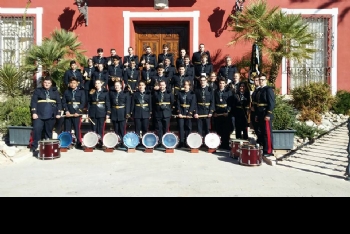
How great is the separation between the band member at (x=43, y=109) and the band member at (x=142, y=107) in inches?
73.9

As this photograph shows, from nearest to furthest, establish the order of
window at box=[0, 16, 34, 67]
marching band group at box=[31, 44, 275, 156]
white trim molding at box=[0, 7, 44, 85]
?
1. marching band group at box=[31, 44, 275, 156]
2. white trim molding at box=[0, 7, 44, 85]
3. window at box=[0, 16, 34, 67]

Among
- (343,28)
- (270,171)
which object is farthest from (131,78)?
(343,28)

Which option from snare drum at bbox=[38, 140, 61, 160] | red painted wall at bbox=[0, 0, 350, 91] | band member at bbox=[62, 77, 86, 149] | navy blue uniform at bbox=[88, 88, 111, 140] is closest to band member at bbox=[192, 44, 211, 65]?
red painted wall at bbox=[0, 0, 350, 91]

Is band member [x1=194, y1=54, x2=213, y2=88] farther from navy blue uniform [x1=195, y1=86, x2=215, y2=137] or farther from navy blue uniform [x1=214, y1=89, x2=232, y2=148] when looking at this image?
navy blue uniform [x1=214, y1=89, x2=232, y2=148]

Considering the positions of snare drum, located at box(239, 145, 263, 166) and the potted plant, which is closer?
snare drum, located at box(239, 145, 263, 166)

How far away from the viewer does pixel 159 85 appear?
10.6 m

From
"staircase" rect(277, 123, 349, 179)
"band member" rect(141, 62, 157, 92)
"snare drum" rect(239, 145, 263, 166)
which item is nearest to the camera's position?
"staircase" rect(277, 123, 349, 179)

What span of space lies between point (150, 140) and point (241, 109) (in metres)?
2.35

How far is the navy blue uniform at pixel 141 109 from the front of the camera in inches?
409

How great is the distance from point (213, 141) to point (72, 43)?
18.1ft

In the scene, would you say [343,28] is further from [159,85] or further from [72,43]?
[72,43]

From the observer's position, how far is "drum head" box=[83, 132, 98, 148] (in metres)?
9.92

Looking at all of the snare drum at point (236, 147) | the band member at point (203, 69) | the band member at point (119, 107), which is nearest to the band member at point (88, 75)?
the band member at point (119, 107)

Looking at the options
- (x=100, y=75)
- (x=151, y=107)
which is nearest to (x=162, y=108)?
(x=151, y=107)
